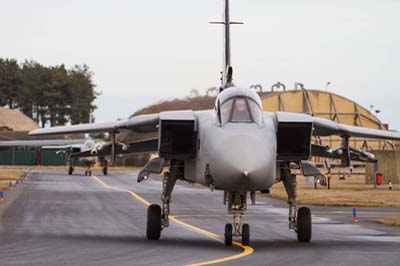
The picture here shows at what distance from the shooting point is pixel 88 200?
38.7 meters

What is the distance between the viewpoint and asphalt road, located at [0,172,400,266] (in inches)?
636

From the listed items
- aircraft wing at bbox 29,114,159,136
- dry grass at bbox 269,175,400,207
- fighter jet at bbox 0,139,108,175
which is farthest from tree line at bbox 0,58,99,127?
aircraft wing at bbox 29,114,159,136

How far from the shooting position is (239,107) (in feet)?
61.4

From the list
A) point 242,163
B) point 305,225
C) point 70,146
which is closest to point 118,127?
point 305,225

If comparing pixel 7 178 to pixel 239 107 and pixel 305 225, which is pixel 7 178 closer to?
pixel 305 225

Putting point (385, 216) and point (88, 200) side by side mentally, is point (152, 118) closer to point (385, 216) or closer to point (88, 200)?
point (385, 216)

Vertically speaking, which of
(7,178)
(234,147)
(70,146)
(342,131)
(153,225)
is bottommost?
(153,225)

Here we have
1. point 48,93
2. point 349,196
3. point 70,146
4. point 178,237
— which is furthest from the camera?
point 48,93

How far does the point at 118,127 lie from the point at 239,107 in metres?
4.53

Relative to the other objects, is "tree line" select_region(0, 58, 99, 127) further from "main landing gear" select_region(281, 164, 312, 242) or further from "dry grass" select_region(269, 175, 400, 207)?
"main landing gear" select_region(281, 164, 312, 242)

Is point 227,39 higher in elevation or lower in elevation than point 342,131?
higher

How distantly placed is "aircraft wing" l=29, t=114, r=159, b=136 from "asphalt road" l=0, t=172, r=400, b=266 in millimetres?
2394

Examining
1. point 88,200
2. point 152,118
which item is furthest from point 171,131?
point 88,200

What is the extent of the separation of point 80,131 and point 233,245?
5.69 meters
